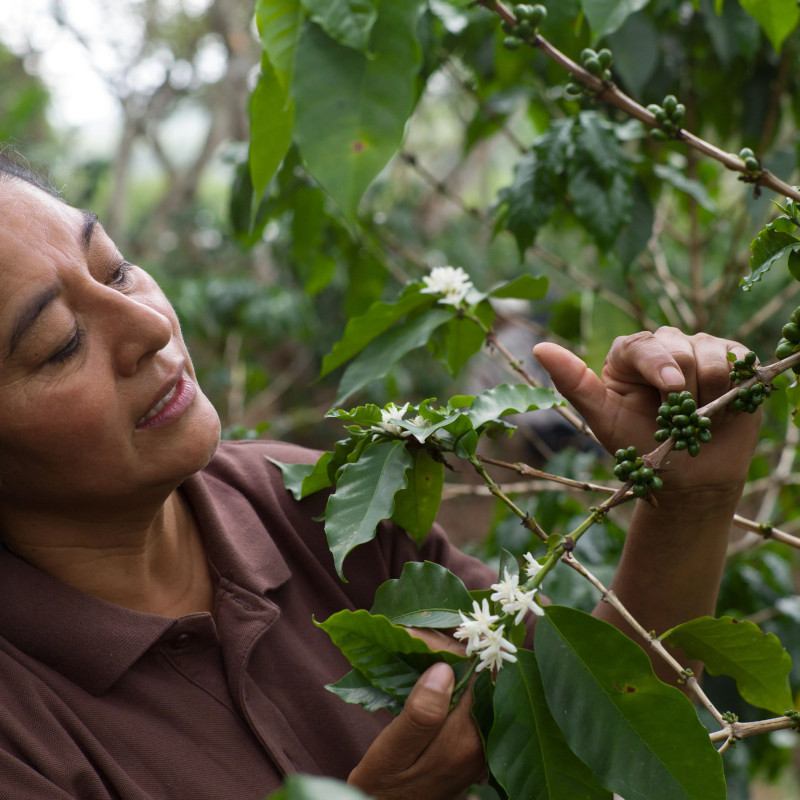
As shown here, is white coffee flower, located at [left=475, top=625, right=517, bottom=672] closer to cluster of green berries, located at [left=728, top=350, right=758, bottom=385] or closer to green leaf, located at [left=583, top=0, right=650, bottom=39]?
cluster of green berries, located at [left=728, top=350, right=758, bottom=385]

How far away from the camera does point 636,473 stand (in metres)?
0.70

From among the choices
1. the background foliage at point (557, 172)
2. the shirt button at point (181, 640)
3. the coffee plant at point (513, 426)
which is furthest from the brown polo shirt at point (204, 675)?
the background foliage at point (557, 172)

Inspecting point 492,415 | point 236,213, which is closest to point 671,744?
point 492,415

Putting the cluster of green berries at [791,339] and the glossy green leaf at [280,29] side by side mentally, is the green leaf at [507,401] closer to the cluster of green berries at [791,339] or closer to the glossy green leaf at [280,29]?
the cluster of green berries at [791,339]

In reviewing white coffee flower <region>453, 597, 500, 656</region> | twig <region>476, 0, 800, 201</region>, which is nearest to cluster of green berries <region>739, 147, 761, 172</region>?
twig <region>476, 0, 800, 201</region>

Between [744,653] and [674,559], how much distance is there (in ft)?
0.40

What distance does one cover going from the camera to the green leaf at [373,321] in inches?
41.0

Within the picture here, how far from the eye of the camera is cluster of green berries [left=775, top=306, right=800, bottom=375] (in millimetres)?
705

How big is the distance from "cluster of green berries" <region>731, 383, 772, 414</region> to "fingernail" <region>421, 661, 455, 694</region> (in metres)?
0.33

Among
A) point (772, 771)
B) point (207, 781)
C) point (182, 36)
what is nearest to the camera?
point (207, 781)

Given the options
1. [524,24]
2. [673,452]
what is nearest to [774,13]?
[524,24]

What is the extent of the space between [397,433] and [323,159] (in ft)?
0.87

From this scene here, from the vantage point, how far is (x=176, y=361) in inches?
36.2

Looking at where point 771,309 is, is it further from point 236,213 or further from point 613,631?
point 613,631
